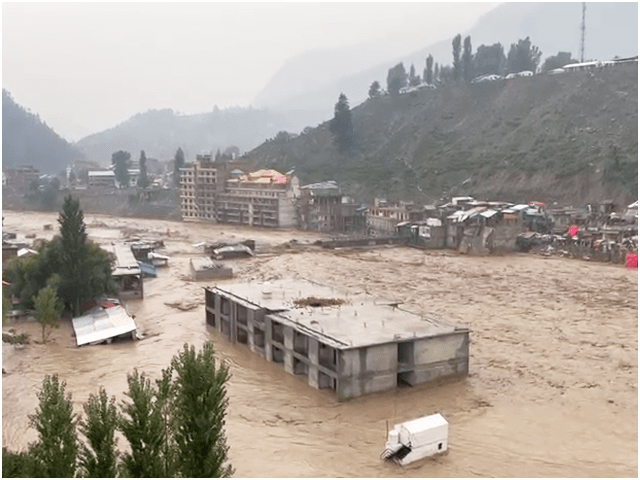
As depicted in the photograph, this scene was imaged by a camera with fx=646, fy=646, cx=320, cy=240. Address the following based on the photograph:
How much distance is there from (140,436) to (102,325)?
65.1 ft

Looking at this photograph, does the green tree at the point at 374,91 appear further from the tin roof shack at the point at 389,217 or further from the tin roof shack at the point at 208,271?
the tin roof shack at the point at 208,271

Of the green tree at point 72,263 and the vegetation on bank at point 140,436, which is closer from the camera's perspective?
the vegetation on bank at point 140,436

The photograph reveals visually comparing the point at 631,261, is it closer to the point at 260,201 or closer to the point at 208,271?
the point at 208,271

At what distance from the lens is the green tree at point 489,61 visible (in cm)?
12025

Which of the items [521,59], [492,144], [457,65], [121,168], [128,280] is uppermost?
[521,59]

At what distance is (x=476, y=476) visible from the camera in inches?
647

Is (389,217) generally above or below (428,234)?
above

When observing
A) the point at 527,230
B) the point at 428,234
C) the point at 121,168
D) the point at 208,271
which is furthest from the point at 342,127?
the point at 208,271

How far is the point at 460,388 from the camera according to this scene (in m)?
22.5

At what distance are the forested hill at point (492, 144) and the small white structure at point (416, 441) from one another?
196ft

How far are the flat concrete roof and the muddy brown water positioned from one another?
6.29 ft

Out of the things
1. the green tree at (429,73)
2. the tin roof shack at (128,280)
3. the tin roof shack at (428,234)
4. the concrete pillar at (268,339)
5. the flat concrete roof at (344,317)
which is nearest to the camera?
the flat concrete roof at (344,317)

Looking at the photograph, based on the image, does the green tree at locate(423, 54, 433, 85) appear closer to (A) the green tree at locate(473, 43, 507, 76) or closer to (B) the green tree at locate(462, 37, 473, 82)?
(A) the green tree at locate(473, 43, 507, 76)

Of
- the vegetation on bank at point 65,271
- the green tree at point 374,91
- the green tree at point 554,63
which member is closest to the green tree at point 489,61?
the green tree at point 554,63
